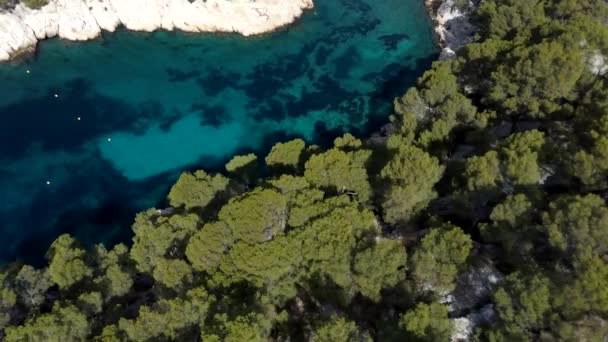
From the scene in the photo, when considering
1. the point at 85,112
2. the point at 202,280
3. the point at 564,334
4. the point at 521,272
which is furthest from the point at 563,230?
the point at 85,112

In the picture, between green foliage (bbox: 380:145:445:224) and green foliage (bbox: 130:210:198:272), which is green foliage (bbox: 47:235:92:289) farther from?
green foliage (bbox: 380:145:445:224)

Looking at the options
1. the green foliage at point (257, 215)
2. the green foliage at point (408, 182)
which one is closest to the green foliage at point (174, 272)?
the green foliage at point (257, 215)

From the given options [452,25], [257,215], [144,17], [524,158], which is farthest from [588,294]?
[144,17]

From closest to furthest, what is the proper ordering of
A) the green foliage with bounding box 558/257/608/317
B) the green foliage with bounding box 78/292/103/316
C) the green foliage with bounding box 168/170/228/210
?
the green foliage with bounding box 558/257/608/317 → the green foliage with bounding box 78/292/103/316 → the green foliage with bounding box 168/170/228/210

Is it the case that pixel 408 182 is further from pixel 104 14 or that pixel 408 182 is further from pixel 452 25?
pixel 104 14

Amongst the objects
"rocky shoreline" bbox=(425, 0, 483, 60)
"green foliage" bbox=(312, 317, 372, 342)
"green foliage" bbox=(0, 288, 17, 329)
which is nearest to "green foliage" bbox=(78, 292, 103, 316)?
"green foliage" bbox=(0, 288, 17, 329)

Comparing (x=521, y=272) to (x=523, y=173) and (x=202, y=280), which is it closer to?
(x=523, y=173)

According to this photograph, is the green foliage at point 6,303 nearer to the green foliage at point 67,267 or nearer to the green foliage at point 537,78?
the green foliage at point 67,267
